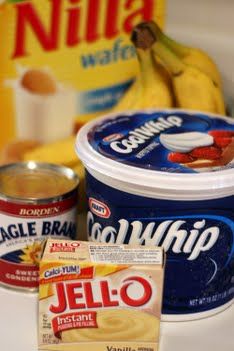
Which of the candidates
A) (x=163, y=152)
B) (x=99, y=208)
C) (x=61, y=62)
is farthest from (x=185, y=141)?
(x=61, y=62)

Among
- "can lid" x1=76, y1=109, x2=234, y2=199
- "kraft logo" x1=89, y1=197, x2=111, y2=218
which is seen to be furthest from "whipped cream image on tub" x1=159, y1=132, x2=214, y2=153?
"kraft logo" x1=89, y1=197, x2=111, y2=218

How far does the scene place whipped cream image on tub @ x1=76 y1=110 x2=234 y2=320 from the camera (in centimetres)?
72

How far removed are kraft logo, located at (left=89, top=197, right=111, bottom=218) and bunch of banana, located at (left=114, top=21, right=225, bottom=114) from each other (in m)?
0.24

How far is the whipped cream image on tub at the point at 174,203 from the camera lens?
0.72 meters

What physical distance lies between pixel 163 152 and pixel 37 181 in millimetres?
190

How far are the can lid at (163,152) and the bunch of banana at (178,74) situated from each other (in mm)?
57

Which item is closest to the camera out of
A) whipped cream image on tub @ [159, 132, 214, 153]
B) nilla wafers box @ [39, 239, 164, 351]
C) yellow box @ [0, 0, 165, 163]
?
nilla wafers box @ [39, 239, 164, 351]

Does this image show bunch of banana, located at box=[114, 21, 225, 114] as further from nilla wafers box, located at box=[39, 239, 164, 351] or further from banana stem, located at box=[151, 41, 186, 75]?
nilla wafers box, located at box=[39, 239, 164, 351]

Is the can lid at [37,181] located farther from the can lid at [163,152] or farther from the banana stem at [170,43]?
the banana stem at [170,43]

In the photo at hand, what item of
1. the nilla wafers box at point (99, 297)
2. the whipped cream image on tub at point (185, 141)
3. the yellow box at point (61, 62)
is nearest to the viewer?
the nilla wafers box at point (99, 297)

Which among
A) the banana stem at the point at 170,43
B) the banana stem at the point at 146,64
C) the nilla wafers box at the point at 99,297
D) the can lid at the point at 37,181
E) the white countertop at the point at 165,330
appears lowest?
the white countertop at the point at 165,330

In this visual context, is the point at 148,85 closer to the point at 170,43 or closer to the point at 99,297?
the point at 170,43

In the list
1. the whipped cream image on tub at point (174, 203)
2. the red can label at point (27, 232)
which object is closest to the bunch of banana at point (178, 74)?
the whipped cream image on tub at point (174, 203)

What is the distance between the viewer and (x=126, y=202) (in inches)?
29.0
